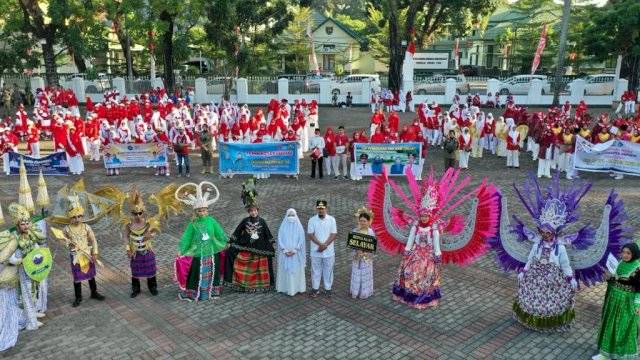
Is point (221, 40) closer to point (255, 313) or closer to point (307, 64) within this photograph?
point (307, 64)

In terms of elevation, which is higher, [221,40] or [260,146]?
[221,40]

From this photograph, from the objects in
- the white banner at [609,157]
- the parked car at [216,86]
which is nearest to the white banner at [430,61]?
the parked car at [216,86]

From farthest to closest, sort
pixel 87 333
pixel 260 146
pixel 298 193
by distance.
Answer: pixel 260 146 → pixel 298 193 → pixel 87 333

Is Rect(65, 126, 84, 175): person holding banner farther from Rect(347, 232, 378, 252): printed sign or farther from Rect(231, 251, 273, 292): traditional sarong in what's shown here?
Rect(347, 232, 378, 252): printed sign

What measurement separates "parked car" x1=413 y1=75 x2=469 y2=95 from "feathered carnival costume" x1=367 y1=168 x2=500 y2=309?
29.2 m

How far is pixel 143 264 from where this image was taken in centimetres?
837

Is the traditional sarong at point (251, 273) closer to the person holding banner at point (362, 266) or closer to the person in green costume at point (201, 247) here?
the person in green costume at point (201, 247)

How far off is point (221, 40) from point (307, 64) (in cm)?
2073

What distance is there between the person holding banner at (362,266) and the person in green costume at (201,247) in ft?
6.92

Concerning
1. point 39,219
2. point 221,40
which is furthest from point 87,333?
point 221,40

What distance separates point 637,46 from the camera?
3089 cm

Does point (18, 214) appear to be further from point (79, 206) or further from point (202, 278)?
point (202, 278)

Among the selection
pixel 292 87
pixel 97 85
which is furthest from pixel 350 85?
pixel 97 85

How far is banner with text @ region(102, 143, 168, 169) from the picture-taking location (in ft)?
53.8
